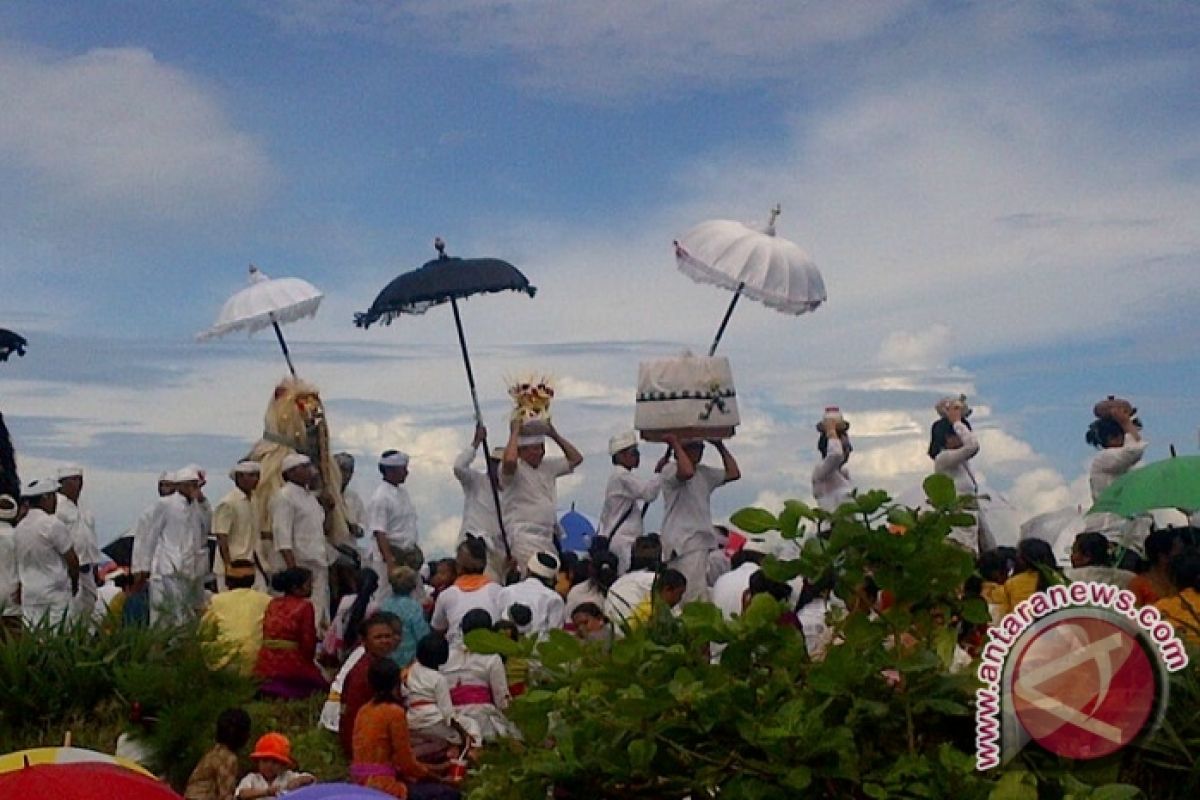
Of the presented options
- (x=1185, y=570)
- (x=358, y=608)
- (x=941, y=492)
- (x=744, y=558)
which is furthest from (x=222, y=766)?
(x=941, y=492)

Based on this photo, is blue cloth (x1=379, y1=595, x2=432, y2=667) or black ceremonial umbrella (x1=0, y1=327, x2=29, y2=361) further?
black ceremonial umbrella (x1=0, y1=327, x2=29, y2=361)

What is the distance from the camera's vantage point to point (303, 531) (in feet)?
36.6

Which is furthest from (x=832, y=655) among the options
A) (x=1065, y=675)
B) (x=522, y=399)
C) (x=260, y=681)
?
(x=522, y=399)

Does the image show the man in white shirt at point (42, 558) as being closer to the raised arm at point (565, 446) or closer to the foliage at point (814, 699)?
the raised arm at point (565, 446)

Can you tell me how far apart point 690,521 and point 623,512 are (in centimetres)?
82

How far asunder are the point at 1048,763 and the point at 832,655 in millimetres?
408

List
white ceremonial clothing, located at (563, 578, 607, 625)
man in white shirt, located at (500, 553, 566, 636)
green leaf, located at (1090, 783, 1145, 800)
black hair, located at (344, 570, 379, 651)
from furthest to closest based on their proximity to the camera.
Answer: black hair, located at (344, 570, 379, 651)
white ceremonial clothing, located at (563, 578, 607, 625)
man in white shirt, located at (500, 553, 566, 636)
green leaf, located at (1090, 783, 1145, 800)

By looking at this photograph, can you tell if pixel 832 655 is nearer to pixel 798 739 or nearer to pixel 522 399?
pixel 798 739

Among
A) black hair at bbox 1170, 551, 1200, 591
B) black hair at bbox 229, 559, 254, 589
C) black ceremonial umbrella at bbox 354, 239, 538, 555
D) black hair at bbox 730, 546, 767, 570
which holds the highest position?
black ceremonial umbrella at bbox 354, 239, 538, 555

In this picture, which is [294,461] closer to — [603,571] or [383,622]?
[603,571]

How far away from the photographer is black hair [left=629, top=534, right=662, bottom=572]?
10.8m

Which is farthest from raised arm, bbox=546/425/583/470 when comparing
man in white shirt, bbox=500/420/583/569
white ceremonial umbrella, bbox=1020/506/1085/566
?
white ceremonial umbrella, bbox=1020/506/1085/566

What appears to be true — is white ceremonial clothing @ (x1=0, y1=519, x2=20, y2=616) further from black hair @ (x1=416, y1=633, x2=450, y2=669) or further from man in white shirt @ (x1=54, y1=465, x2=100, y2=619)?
black hair @ (x1=416, y1=633, x2=450, y2=669)

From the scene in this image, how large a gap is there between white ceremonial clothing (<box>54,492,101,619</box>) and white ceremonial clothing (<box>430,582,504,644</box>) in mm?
2892
